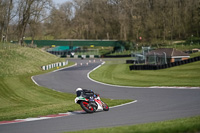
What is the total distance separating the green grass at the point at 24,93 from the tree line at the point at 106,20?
13.7 m

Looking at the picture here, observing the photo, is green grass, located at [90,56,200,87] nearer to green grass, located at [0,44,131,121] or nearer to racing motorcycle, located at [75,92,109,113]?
green grass, located at [0,44,131,121]

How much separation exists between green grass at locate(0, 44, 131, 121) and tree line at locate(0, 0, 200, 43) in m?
13.7

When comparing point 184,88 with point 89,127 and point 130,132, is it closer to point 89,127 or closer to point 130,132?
point 89,127

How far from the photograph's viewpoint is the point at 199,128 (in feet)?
30.8

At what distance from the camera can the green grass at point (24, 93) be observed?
61.3ft

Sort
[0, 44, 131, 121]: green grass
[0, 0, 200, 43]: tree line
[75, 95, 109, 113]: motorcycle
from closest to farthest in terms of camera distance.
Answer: [75, 95, 109, 113]: motorcycle → [0, 44, 131, 121]: green grass → [0, 0, 200, 43]: tree line

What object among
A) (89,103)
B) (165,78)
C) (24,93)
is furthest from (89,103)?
(165,78)

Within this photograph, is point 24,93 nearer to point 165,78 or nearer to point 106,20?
point 165,78

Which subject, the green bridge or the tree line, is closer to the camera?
the tree line

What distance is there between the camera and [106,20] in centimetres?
12900

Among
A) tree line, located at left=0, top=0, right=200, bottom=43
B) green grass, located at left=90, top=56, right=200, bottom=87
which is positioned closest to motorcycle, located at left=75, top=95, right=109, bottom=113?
A: green grass, located at left=90, top=56, right=200, bottom=87

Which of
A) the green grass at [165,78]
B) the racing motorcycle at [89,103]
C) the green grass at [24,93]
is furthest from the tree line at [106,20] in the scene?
the racing motorcycle at [89,103]

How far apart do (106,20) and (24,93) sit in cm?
10208

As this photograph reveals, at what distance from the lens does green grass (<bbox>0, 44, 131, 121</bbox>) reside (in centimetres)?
1869
